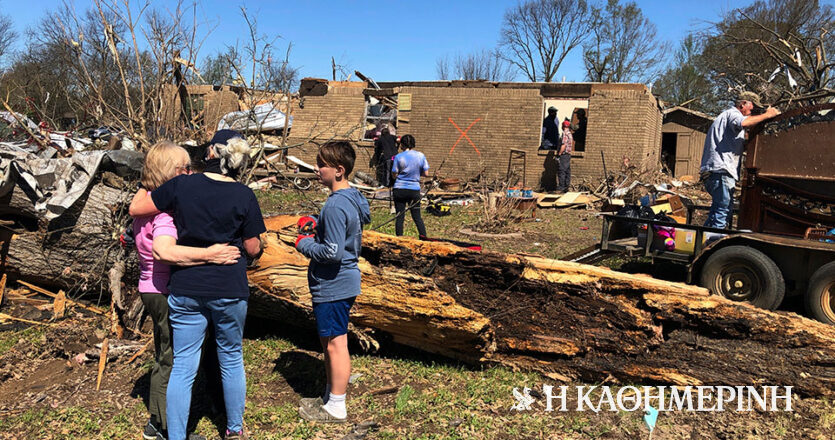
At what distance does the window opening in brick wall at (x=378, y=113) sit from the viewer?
57.3 feet

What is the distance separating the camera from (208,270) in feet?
8.85

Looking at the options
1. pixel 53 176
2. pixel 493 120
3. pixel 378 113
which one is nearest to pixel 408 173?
pixel 53 176

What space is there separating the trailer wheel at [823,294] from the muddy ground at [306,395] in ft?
4.83

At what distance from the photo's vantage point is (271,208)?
39.3ft

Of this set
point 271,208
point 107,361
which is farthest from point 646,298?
point 271,208

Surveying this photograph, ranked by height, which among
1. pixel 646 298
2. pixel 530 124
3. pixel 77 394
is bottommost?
pixel 77 394

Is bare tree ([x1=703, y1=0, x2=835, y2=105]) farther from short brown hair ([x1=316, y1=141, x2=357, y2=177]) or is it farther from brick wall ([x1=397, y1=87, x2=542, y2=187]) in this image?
short brown hair ([x1=316, y1=141, x2=357, y2=177])

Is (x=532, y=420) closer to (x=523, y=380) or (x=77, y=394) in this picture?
(x=523, y=380)

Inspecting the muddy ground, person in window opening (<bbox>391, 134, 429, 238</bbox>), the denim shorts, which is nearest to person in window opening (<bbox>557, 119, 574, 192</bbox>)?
person in window opening (<bbox>391, 134, 429, 238</bbox>)

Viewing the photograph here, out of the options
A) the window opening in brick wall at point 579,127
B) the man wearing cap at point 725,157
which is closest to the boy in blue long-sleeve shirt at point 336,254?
the man wearing cap at point 725,157

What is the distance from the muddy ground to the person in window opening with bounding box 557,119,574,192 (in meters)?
11.6

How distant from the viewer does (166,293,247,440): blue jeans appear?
2.72m

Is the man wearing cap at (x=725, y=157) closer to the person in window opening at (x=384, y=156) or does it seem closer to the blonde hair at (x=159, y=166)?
the blonde hair at (x=159, y=166)

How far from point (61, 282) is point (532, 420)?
4620 mm
